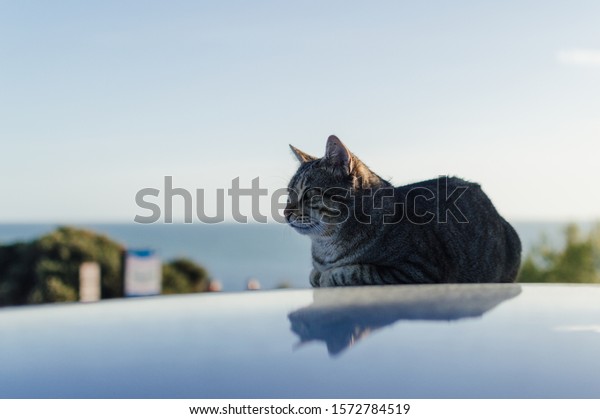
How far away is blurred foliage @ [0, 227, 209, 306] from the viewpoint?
2416 centimetres

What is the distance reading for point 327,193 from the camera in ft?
12.6

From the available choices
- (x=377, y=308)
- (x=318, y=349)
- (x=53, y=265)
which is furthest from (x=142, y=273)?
(x=318, y=349)

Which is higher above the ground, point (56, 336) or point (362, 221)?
point (362, 221)

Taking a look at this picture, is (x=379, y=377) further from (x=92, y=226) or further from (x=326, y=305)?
(x=92, y=226)

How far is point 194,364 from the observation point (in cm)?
128

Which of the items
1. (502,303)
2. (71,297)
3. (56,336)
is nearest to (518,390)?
(502,303)

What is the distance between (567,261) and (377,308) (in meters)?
21.1

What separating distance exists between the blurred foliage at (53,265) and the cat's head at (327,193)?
69.5 feet

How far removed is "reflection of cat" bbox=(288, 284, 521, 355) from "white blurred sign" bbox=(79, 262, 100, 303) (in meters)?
22.6

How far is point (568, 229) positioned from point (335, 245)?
1976 cm

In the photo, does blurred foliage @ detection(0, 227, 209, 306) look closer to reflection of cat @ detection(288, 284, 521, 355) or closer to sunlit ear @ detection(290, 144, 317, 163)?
sunlit ear @ detection(290, 144, 317, 163)

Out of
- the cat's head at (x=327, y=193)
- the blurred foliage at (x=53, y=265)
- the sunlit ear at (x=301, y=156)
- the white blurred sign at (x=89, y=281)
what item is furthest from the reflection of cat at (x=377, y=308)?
the blurred foliage at (x=53, y=265)

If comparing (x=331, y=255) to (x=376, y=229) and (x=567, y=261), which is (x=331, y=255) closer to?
(x=376, y=229)

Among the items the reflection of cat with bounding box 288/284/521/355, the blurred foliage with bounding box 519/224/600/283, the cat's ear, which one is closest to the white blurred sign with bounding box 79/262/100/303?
the blurred foliage with bounding box 519/224/600/283
